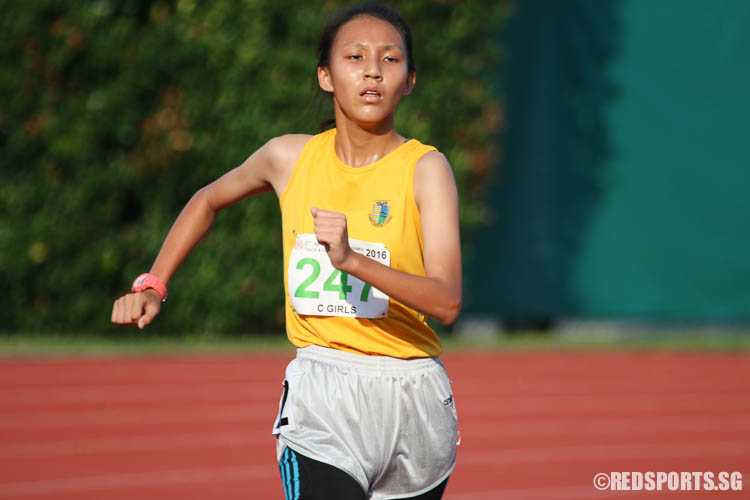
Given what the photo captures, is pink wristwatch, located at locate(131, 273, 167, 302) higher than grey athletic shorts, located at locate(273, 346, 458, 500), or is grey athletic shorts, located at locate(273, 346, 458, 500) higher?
pink wristwatch, located at locate(131, 273, 167, 302)

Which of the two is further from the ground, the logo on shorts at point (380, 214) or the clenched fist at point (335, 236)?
the logo on shorts at point (380, 214)

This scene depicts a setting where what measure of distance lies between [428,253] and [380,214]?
0.16 metres

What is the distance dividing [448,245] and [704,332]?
10.2 meters

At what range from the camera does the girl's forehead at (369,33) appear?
2738 millimetres

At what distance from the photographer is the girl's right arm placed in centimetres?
287

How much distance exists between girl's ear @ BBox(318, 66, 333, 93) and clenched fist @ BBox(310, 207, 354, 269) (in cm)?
66

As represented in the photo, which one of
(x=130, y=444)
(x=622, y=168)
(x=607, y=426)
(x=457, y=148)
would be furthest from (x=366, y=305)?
(x=622, y=168)

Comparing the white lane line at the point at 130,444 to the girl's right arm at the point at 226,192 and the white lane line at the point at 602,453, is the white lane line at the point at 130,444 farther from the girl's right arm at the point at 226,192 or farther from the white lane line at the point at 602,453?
the girl's right arm at the point at 226,192

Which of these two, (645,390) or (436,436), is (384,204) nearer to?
(436,436)

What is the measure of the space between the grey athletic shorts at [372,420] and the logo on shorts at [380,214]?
310 mm

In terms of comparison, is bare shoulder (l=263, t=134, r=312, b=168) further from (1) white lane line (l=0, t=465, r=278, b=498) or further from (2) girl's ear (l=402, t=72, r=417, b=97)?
(1) white lane line (l=0, t=465, r=278, b=498)

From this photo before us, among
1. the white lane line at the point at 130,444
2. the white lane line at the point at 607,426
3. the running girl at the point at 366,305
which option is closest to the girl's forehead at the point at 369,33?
the running girl at the point at 366,305

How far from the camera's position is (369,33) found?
2750 mm

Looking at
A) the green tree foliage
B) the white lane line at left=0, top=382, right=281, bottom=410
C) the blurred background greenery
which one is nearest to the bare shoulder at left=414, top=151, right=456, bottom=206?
the white lane line at left=0, top=382, right=281, bottom=410
